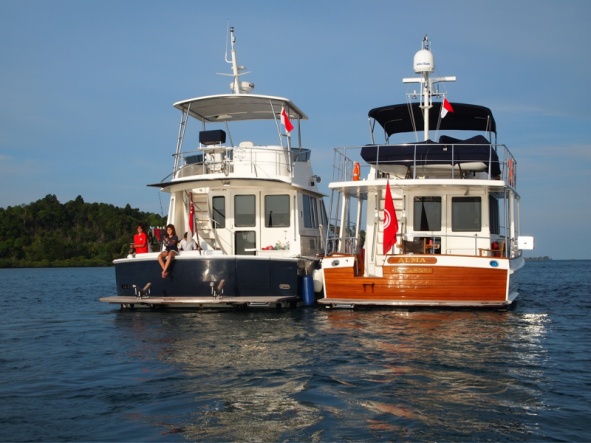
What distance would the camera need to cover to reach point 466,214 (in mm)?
18312

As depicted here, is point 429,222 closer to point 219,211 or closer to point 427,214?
point 427,214

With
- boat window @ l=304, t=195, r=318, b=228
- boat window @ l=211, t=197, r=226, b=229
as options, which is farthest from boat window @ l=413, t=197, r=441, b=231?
boat window @ l=211, t=197, r=226, b=229

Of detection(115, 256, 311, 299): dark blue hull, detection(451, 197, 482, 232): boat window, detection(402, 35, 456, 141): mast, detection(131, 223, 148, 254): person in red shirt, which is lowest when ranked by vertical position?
detection(115, 256, 311, 299): dark blue hull

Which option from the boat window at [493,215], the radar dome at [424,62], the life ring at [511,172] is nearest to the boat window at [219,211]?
the radar dome at [424,62]

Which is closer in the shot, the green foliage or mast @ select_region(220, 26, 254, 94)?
Result: mast @ select_region(220, 26, 254, 94)

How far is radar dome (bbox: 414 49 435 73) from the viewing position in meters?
20.9

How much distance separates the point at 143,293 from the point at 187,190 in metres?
3.89

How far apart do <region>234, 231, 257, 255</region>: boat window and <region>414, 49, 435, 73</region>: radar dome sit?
6.81 metres

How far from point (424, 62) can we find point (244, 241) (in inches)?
290

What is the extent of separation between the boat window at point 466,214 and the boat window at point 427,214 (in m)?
0.38

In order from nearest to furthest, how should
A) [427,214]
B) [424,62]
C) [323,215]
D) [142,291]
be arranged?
1. [142,291]
2. [427,214]
3. [424,62]
4. [323,215]

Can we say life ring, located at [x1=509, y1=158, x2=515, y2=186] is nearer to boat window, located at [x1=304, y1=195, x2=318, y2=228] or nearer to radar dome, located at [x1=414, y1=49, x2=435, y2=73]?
radar dome, located at [x1=414, y1=49, x2=435, y2=73]

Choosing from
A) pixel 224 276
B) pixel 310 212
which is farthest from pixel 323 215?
pixel 224 276

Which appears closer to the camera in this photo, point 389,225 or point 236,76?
point 389,225
